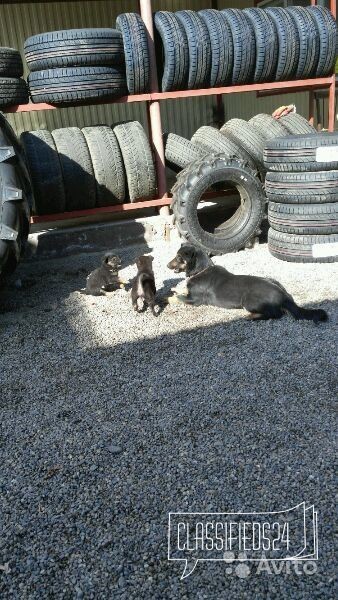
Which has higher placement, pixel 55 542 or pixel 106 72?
pixel 106 72

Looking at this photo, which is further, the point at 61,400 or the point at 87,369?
the point at 87,369

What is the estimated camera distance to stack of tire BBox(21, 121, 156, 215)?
568 centimetres

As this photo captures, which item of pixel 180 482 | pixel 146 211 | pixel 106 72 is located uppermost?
pixel 106 72

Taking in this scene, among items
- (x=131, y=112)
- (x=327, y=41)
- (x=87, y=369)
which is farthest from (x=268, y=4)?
(x=87, y=369)

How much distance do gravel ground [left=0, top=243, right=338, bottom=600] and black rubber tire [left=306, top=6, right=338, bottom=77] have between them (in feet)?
12.4

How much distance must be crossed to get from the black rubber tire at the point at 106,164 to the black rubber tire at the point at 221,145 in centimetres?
102

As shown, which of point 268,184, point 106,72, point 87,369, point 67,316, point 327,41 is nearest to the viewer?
point 87,369

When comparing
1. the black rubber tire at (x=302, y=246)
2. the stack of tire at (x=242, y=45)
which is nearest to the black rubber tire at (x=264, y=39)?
the stack of tire at (x=242, y=45)

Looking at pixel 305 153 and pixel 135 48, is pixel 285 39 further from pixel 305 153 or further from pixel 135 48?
pixel 305 153

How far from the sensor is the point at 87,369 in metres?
3.46

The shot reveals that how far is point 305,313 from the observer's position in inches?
150

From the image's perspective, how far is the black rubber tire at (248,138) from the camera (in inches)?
241

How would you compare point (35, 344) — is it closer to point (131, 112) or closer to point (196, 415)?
point (196, 415)

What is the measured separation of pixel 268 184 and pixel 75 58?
98.9 inches
